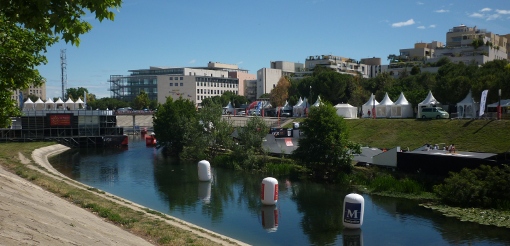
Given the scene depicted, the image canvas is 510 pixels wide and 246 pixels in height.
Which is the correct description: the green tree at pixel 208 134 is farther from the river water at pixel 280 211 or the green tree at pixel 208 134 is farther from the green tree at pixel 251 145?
the river water at pixel 280 211

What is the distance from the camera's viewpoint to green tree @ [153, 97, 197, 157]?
209 ft

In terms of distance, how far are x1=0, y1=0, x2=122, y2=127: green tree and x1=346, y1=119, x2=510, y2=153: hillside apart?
38940mm

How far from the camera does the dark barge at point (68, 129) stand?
74812mm

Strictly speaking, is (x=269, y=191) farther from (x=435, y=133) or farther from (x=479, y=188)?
(x=435, y=133)

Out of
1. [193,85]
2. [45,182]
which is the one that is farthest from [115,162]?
[193,85]

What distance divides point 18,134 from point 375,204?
6193 centimetres

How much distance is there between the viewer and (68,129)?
260 feet

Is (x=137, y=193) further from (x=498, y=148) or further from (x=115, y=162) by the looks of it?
(x=498, y=148)

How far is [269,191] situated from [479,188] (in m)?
13.3

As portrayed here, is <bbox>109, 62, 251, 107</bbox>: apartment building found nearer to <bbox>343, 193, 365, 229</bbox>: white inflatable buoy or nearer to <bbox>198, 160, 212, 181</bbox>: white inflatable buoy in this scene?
<bbox>198, 160, 212, 181</bbox>: white inflatable buoy

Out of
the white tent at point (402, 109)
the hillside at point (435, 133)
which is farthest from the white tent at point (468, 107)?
the white tent at point (402, 109)

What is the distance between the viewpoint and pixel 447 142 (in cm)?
4934

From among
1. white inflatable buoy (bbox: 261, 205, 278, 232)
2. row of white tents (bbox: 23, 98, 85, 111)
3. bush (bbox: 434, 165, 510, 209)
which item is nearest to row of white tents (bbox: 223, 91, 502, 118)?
bush (bbox: 434, 165, 510, 209)

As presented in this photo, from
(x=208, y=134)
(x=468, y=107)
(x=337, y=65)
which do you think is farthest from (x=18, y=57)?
(x=337, y=65)
